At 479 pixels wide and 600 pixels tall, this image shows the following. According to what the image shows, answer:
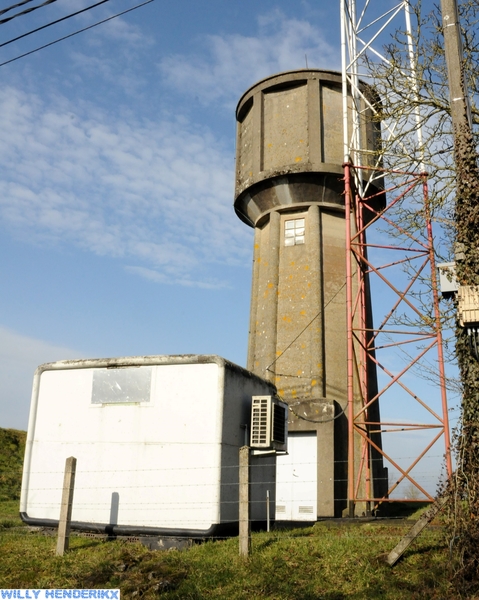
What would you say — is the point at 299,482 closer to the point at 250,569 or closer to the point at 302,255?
the point at 302,255

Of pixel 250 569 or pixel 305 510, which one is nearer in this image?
pixel 250 569

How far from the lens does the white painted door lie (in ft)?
52.3

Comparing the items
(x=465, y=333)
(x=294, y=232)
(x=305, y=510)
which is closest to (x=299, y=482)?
(x=305, y=510)

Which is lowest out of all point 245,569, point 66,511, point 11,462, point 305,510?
point 245,569

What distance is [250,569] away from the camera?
764cm

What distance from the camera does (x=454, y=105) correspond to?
26.7 feet

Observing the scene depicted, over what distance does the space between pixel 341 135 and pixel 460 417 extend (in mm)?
12792

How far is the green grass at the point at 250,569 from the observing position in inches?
272

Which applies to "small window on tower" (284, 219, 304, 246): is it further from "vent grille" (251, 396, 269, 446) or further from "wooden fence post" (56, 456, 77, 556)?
"wooden fence post" (56, 456, 77, 556)

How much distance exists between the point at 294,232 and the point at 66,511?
11423 millimetres

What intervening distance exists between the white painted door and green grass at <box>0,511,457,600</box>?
656 cm

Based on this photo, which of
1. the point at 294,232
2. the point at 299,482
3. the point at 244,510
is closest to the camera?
the point at 244,510

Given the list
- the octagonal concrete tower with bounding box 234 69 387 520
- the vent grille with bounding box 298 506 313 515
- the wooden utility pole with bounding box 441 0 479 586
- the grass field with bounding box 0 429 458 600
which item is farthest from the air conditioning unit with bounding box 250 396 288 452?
the vent grille with bounding box 298 506 313 515

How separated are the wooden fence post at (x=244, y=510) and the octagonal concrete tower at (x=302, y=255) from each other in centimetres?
737
